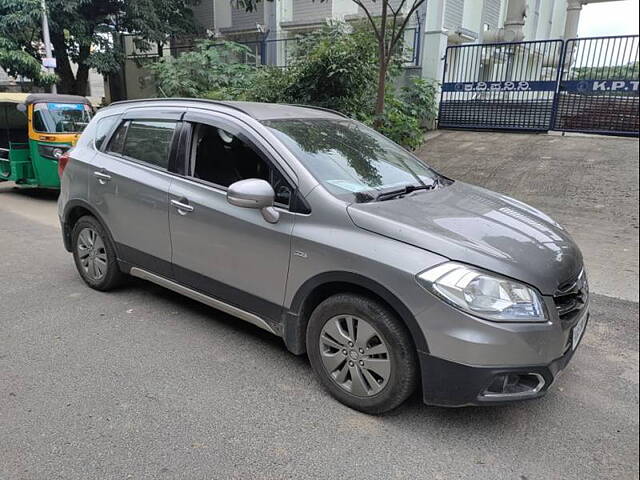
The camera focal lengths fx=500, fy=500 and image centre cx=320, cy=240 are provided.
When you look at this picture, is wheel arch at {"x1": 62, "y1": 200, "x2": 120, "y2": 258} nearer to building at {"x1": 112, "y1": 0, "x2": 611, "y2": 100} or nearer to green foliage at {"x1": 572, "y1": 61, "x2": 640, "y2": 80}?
building at {"x1": 112, "y1": 0, "x2": 611, "y2": 100}

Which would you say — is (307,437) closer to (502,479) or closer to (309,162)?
(502,479)

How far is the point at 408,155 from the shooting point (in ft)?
13.8

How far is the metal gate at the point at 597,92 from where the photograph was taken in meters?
10.3

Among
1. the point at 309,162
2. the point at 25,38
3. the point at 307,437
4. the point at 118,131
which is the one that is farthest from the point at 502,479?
the point at 25,38

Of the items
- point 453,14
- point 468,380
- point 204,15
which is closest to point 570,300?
point 468,380

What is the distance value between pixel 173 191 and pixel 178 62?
9.18 metres

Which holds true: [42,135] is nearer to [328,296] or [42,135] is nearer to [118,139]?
[118,139]

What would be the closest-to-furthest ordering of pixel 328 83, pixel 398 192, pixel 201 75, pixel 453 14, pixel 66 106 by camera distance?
pixel 398 192 < pixel 328 83 < pixel 66 106 < pixel 201 75 < pixel 453 14

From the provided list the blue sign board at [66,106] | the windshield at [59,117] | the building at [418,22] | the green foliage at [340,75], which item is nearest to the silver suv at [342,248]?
the green foliage at [340,75]

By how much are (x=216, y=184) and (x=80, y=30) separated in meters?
14.8

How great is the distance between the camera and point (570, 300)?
276 cm

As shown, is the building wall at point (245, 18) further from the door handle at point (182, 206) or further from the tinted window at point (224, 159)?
the door handle at point (182, 206)

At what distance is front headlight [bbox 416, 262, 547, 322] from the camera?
2492 millimetres

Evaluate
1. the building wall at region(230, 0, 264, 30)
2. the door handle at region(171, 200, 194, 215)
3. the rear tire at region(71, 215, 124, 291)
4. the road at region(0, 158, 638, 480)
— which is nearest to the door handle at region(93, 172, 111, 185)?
the rear tire at region(71, 215, 124, 291)
